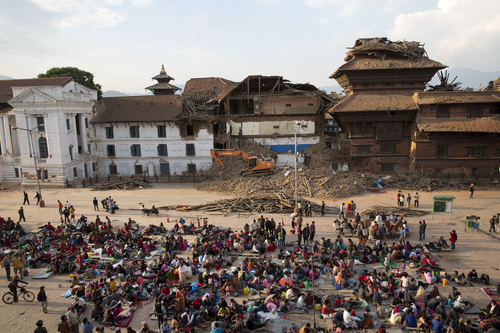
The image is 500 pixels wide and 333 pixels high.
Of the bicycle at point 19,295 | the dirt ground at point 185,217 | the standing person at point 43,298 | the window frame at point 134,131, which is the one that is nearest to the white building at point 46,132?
the dirt ground at point 185,217

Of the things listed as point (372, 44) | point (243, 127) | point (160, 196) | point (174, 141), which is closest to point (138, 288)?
point (160, 196)

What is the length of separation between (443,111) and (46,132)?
154 ft

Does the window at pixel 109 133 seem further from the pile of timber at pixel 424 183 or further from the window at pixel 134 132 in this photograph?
the pile of timber at pixel 424 183

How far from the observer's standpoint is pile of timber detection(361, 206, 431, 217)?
27781 mm

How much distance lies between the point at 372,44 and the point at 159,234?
116ft

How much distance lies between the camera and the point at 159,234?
24609 millimetres

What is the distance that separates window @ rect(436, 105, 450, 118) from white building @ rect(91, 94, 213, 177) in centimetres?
2786

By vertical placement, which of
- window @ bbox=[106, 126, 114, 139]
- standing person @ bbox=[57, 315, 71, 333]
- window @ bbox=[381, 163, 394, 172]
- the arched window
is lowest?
standing person @ bbox=[57, 315, 71, 333]

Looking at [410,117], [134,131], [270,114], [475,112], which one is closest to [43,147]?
[134,131]

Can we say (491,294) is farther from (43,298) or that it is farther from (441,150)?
(441,150)

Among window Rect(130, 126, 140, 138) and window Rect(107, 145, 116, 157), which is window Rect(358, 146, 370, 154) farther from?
window Rect(107, 145, 116, 157)

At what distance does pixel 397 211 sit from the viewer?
28.2 metres

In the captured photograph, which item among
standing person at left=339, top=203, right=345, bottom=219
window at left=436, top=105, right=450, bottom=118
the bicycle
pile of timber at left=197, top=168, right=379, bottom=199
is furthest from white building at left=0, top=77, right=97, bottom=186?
window at left=436, top=105, right=450, bottom=118

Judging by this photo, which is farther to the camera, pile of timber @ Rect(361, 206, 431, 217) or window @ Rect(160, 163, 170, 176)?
window @ Rect(160, 163, 170, 176)
